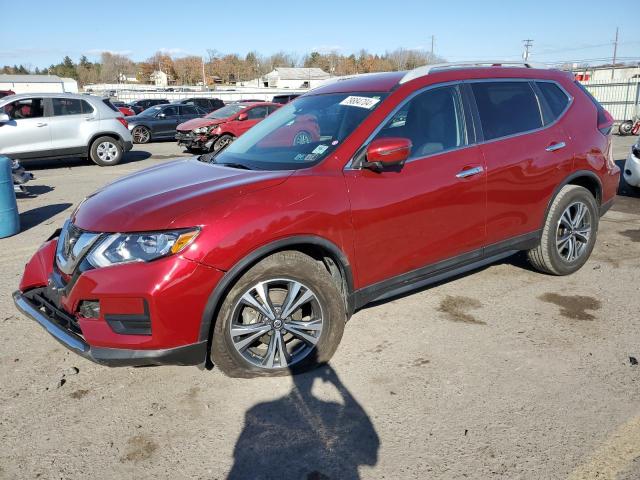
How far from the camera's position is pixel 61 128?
40.2 ft

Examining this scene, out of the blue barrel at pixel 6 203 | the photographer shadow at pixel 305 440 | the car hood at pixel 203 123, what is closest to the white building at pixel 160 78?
the car hood at pixel 203 123

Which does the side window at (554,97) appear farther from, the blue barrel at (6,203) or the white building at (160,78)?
the white building at (160,78)

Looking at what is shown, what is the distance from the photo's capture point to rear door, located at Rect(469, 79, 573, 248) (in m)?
3.99

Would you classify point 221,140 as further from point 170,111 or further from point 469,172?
point 469,172

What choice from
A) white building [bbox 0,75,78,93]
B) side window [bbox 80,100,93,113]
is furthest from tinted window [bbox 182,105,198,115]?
white building [bbox 0,75,78,93]

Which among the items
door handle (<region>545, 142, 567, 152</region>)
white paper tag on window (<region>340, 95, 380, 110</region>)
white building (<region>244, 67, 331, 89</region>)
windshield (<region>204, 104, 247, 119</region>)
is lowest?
door handle (<region>545, 142, 567, 152</region>)

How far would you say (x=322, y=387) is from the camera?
3.13 m

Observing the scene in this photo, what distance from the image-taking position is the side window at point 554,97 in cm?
452

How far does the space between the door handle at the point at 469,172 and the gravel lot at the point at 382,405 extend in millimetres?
1107

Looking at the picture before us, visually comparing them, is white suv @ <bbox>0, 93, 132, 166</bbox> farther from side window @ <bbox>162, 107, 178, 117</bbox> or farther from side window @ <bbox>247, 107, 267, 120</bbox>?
side window @ <bbox>162, 107, 178, 117</bbox>

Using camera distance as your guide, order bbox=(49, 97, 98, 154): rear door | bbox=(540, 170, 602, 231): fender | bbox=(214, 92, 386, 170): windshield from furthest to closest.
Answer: bbox=(49, 97, 98, 154): rear door → bbox=(540, 170, 602, 231): fender → bbox=(214, 92, 386, 170): windshield

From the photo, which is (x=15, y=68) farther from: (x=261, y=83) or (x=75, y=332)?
(x=75, y=332)

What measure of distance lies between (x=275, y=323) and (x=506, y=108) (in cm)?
260

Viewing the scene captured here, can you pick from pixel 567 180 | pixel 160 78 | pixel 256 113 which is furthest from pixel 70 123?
pixel 160 78
